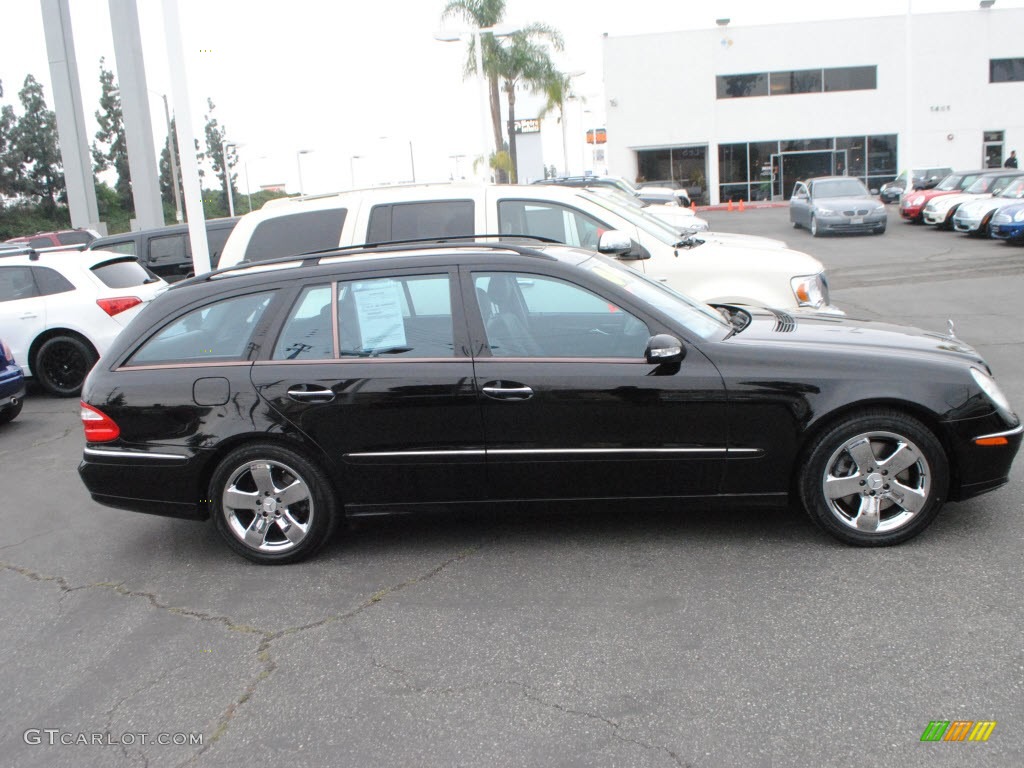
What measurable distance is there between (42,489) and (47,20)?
24.1 metres

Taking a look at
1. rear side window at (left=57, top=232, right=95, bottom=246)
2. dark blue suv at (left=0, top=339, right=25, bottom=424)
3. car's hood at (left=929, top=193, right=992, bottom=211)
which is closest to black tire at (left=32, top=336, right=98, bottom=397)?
dark blue suv at (left=0, top=339, right=25, bottom=424)

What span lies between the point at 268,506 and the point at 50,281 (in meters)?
7.27

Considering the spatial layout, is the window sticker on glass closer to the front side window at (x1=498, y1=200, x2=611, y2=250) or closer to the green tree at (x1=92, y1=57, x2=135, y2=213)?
the front side window at (x1=498, y1=200, x2=611, y2=250)

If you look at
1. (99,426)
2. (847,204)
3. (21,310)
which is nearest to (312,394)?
(99,426)

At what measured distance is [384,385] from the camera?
4.83 m

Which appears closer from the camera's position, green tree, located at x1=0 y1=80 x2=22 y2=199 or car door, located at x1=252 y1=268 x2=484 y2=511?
car door, located at x1=252 y1=268 x2=484 y2=511

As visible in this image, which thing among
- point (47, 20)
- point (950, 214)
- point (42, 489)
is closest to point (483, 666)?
point (42, 489)

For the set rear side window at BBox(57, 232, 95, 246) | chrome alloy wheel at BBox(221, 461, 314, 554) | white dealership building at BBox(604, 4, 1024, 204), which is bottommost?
chrome alloy wheel at BBox(221, 461, 314, 554)

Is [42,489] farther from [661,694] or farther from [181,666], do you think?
[661,694]

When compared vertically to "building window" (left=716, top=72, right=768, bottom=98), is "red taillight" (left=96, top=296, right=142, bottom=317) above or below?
below

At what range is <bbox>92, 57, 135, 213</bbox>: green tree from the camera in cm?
7475

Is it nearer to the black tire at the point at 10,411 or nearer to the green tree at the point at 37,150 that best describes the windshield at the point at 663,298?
the black tire at the point at 10,411

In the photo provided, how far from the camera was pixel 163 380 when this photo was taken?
5.07m

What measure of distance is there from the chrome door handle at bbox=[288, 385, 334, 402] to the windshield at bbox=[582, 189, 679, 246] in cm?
438
